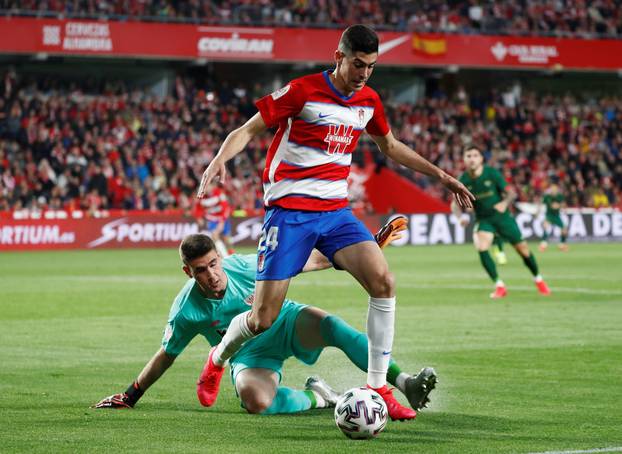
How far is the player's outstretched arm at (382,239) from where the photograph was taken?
820 centimetres

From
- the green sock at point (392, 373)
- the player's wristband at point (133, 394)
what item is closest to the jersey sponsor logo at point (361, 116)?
the green sock at point (392, 373)

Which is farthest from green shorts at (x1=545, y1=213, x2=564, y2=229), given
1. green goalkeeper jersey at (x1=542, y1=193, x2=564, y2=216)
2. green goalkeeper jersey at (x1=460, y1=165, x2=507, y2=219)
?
green goalkeeper jersey at (x1=460, y1=165, x2=507, y2=219)

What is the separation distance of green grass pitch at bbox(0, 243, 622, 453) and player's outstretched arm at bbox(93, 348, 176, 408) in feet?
0.46

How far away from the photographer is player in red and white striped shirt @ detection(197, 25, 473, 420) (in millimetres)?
7273

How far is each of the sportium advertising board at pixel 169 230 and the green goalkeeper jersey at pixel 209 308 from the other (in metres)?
22.7

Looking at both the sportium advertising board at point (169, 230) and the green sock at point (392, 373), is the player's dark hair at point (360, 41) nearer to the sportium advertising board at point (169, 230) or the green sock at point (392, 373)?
the green sock at point (392, 373)

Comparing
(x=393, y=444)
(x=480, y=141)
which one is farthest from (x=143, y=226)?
(x=393, y=444)

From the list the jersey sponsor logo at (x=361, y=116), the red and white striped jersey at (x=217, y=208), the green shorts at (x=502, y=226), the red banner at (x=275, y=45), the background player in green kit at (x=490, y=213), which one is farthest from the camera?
the red banner at (x=275, y=45)

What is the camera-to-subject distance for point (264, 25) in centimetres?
4344

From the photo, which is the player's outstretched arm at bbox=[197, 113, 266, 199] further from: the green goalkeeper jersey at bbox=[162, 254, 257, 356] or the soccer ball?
the soccer ball

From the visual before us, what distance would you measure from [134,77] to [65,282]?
2420cm

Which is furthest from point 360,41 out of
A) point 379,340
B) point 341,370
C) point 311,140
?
point 341,370

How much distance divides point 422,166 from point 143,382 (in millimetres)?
2393

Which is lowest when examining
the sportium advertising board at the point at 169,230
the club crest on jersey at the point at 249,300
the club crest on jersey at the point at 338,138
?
the sportium advertising board at the point at 169,230
